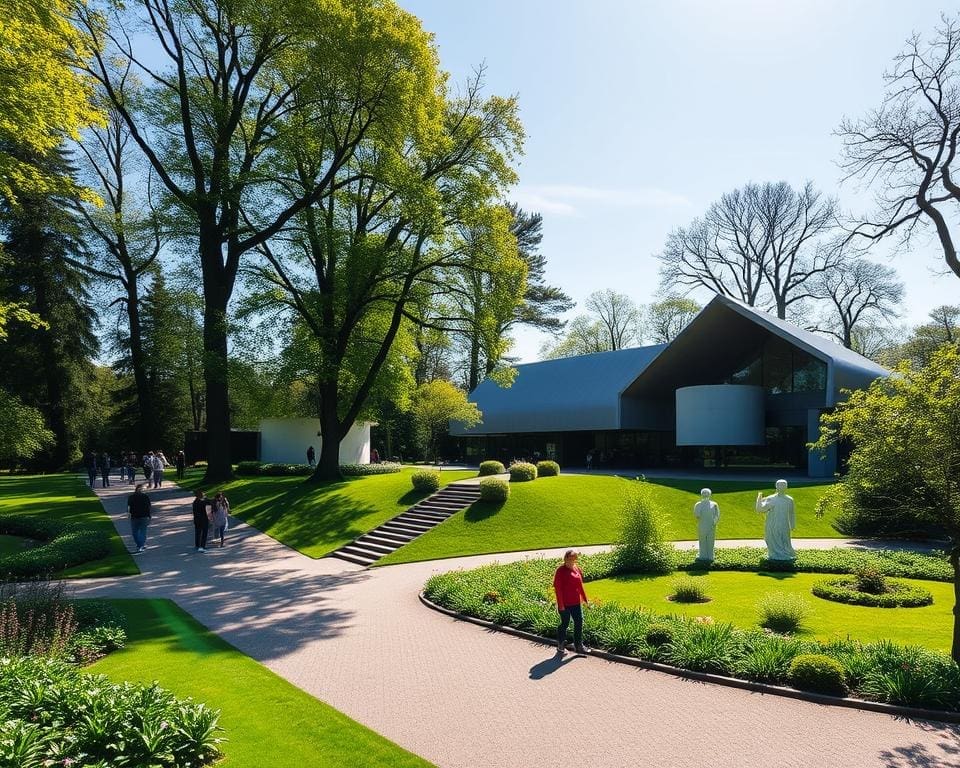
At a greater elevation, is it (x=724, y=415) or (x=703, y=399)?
(x=703, y=399)

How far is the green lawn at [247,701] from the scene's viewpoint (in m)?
6.27

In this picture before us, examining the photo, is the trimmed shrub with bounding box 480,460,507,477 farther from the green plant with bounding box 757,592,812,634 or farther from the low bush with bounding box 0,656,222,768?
the low bush with bounding box 0,656,222,768

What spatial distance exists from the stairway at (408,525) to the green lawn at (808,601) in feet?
24.5

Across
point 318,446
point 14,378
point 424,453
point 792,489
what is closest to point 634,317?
point 424,453

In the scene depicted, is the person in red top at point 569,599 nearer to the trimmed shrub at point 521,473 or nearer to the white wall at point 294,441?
the trimmed shrub at point 521,473

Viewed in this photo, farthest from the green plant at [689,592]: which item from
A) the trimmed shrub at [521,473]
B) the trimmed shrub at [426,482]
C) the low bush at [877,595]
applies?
the trimmed shrub at [426,482]

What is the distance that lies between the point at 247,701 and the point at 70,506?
76.5 ft

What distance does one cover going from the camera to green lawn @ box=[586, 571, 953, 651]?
35.4 ft

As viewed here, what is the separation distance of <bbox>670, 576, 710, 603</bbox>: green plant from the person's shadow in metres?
4.19

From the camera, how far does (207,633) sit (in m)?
11.3

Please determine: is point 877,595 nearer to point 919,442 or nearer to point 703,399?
point 919,442

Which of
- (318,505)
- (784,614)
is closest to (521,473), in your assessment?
(318,505)

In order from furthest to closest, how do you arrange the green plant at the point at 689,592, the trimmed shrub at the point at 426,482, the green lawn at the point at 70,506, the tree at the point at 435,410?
the tree at the point at 435,410 < the trimmed shrub at the point at 426,482 < the green lawn at the point at 70,506 < the green plant at the point at 689,592

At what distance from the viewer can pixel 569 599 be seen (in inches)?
392
